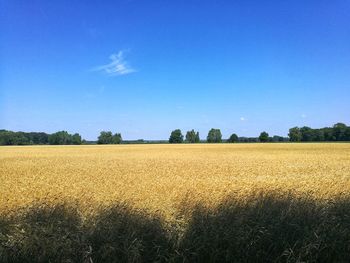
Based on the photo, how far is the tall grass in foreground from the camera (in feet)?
21.2

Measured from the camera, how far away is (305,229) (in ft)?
23.0

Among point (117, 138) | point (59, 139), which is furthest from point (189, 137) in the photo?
point (59, 139)

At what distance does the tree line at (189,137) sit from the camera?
139625 millimetres

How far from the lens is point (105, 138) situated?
15562 cm

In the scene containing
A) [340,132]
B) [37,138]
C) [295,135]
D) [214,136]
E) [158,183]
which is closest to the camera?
[158,183]

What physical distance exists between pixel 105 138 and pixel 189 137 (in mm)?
36908

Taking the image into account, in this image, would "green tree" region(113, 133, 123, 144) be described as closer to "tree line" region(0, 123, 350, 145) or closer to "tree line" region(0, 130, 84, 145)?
"tree line" region(0, 123, 350, 145)

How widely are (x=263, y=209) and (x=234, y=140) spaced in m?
148

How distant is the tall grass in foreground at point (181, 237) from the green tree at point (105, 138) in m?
150

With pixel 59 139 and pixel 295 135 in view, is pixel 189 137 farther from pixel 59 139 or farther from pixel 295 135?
pixel 59 139

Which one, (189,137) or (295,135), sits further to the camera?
(189,137)

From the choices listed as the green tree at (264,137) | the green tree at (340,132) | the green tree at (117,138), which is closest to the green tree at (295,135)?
the green tree at (264,137)

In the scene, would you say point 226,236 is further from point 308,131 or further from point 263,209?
point 308,131

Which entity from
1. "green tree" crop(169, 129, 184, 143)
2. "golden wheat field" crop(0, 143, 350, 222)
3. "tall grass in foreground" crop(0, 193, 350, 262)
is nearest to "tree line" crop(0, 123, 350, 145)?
"green tree" crop(169, 129, 184, 143)
